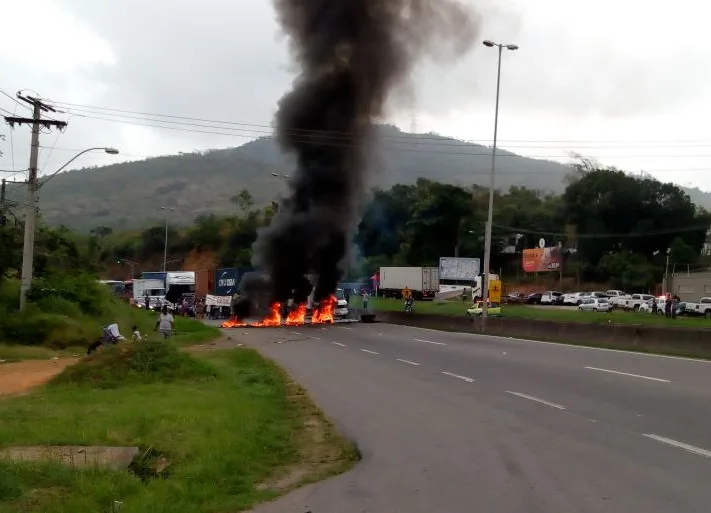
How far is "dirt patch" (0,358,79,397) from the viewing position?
580 inches

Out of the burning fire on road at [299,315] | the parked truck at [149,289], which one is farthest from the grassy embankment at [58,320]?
the parked truck at [149,289]

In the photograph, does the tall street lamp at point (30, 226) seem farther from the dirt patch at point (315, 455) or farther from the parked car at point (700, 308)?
the parked car at point (700, 308)

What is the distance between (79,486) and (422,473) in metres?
2.98

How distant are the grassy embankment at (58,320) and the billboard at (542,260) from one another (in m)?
52.5

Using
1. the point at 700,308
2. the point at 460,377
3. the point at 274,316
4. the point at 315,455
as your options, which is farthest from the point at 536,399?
the point at 700,308

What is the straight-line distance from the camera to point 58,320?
85.7ft

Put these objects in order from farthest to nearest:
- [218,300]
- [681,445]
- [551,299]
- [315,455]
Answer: [551,299] → [218,300] → [315,455] → [681,445]

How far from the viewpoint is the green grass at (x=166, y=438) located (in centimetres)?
575

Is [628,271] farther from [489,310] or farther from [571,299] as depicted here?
[489,310]

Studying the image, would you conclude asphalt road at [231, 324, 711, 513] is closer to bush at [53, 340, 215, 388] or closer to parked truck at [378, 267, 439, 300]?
bush at [53, 340, 215, 388]

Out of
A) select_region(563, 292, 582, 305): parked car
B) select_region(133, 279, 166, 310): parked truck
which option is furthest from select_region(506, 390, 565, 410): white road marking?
select_region(133, 279, 166, 310): parked truck

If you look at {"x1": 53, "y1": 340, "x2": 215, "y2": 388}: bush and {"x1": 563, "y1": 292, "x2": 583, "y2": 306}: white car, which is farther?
{"x1": 563, "y1": 292, "x2": 583, "y2": 306}: white car

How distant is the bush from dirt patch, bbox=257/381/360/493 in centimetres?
441

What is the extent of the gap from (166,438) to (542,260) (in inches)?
2893
